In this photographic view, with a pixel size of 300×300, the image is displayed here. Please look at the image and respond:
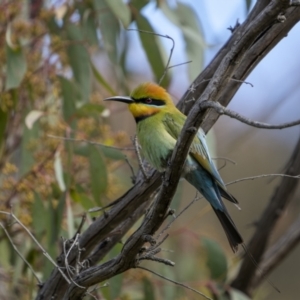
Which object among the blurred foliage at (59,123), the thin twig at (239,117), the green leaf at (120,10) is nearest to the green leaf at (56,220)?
the blurred foliage at (59,123)

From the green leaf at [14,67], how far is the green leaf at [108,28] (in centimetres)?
28

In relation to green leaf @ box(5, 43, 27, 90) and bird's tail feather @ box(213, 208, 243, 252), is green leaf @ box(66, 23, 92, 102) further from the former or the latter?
bird's tail feather @ box(213, 208, 243, 252)

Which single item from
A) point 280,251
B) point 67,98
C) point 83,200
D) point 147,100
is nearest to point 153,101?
point 147,100

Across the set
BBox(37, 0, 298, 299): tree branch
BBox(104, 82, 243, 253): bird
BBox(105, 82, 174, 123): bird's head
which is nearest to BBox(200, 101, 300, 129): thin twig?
BBox(37, 0, 298, 299): tree branch

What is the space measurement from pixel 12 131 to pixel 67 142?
403mm

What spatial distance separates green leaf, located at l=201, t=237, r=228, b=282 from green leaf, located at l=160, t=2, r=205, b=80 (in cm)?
53

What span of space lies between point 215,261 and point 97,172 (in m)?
0.49

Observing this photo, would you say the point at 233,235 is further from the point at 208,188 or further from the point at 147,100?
the point at 147,100

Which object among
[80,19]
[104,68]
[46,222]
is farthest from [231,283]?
[104,68]

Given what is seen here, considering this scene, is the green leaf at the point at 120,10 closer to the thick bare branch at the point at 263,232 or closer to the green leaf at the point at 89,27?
the green leaf at the point at 89,27

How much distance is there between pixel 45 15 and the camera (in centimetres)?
203

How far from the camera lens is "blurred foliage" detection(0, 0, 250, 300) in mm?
1893

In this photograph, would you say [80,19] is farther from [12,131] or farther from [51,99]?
[12,131]

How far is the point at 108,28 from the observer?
210cm
